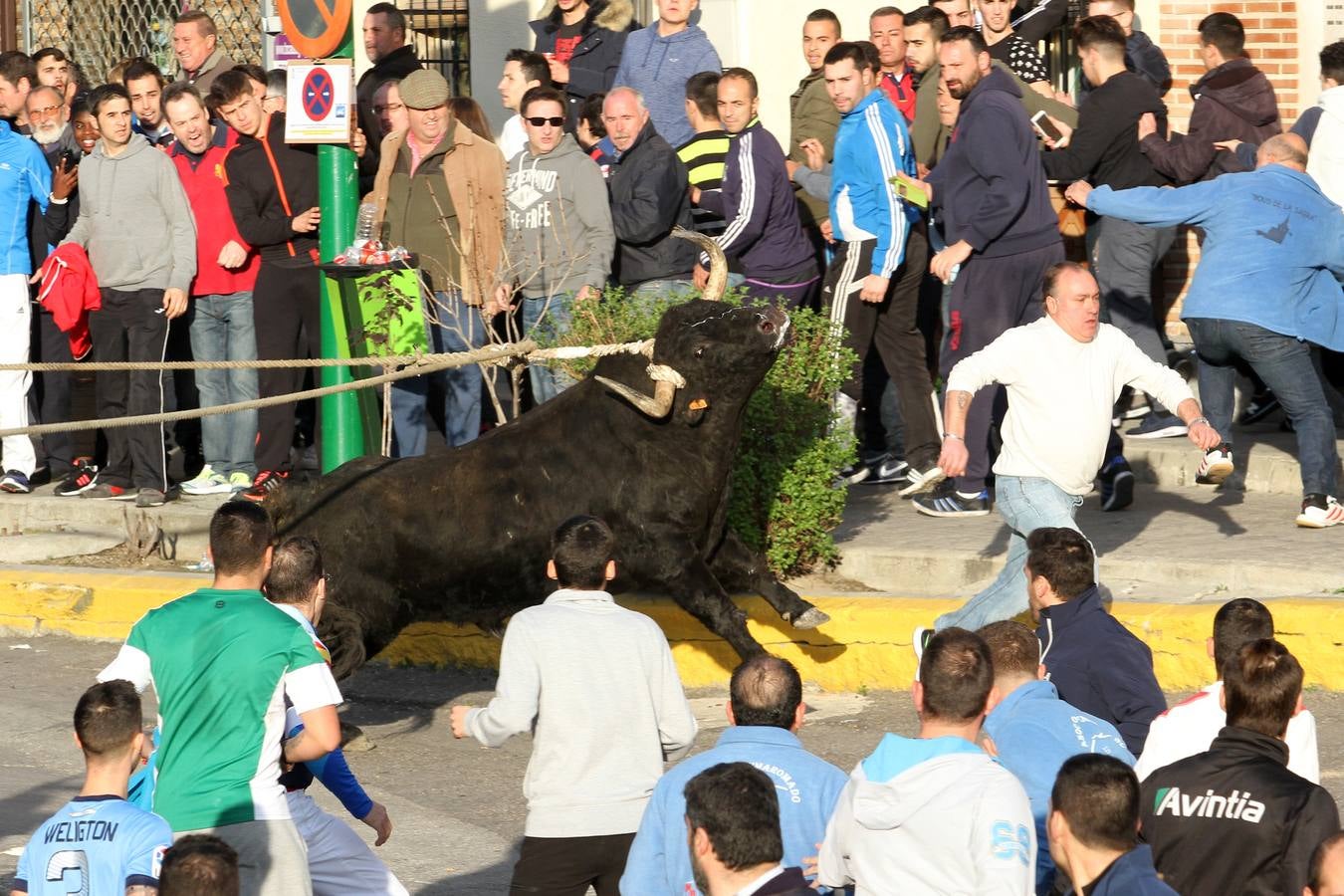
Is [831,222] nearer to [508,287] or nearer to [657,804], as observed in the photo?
[508,287]

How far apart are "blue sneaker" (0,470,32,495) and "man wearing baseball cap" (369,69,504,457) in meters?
2.95

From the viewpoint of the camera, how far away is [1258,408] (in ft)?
39.9

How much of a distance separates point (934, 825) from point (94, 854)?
6.23 feet

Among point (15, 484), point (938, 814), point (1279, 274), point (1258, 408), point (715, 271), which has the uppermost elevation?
point (715, 271)

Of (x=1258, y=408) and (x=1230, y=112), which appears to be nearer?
(x=1230, y=112)

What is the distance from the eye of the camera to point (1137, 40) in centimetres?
1267

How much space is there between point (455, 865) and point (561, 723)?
5.94ft

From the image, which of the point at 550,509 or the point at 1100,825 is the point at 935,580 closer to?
the point at 550,509

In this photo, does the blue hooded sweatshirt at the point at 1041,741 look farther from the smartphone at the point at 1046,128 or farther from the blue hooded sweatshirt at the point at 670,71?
the blue hooded sweatshirt at the point at 670,71

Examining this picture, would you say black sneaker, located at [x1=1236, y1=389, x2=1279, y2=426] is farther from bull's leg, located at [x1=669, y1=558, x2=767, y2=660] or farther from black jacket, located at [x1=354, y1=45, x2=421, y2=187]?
black jacket, located at [x1=354, y1=45, x2=421, y2=187]

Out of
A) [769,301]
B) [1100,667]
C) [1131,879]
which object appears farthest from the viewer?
[769,301]

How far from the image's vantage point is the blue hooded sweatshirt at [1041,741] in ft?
16.9

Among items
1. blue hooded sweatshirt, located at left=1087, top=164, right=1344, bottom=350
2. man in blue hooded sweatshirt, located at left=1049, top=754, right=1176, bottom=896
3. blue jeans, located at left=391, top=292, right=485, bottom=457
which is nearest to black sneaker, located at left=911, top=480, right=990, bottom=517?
blue hooded sweatshirt, located at left=1087, top=164, right=1344, bottom=350

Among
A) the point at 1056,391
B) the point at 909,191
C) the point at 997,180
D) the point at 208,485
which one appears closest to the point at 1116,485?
the point at 997,180
